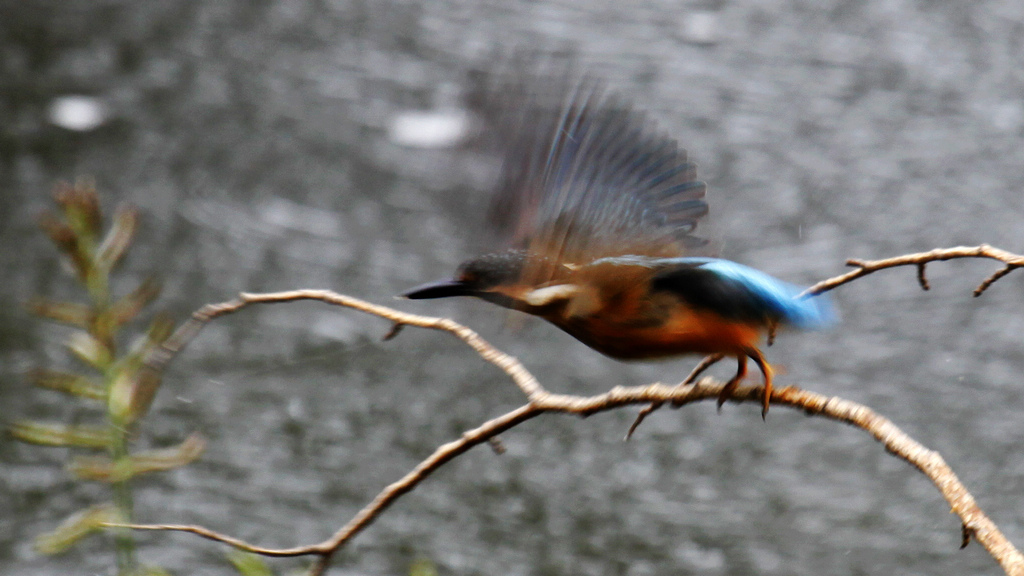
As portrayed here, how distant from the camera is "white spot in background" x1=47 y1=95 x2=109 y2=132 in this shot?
69.7 inches

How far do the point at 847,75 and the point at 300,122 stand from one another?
3.10 ft

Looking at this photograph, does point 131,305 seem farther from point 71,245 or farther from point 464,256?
point 464,256

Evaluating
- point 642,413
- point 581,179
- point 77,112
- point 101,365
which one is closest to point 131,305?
point 101,365

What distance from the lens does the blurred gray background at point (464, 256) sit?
1.49 meters

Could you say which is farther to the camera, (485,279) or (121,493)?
(485,279)

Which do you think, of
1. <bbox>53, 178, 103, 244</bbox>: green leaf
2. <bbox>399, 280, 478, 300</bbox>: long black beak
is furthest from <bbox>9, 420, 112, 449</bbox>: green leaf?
<bbox>399, 280, 478, 300</bbox>: long black beak

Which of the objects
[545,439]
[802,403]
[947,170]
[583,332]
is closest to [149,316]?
[545,439]

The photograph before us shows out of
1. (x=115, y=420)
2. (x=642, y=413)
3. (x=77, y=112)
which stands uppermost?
(x=115, y=420)

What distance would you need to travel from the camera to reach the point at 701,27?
1.76 metres

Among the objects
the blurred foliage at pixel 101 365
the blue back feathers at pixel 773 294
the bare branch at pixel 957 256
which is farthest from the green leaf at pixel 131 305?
the bare branch at pixel 957 256

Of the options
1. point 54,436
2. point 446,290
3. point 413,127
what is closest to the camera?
point 54,436

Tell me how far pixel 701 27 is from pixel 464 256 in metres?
0.62

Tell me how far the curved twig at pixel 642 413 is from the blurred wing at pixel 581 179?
0.33 ft

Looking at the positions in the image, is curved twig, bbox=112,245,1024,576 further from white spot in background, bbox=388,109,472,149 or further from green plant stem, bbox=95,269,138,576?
white spot in background, bbox=388,109,472,149
